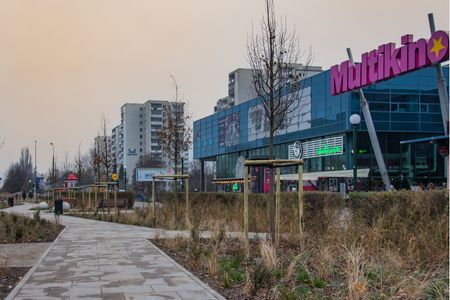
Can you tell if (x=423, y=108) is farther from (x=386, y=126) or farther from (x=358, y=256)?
(x=358, y=256)

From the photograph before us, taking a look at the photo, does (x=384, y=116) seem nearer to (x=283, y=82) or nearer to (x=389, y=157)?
(x=389, y=157)

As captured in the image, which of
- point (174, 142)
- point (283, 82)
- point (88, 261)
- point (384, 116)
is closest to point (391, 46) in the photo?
point (174, 142)

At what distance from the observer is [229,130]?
83.7 m

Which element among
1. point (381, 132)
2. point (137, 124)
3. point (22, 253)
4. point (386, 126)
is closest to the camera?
point (22, 253)

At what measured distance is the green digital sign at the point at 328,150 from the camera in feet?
181

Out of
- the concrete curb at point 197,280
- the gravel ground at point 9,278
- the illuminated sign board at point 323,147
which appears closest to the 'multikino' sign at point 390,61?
the illuminated sign board at point 323,147

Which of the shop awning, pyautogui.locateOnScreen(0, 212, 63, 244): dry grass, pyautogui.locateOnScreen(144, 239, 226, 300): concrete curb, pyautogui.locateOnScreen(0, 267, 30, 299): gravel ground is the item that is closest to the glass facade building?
the shop awning

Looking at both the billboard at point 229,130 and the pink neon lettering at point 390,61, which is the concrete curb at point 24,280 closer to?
the pink neon lettering at point 390,61

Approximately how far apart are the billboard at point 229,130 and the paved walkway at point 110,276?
6692cm

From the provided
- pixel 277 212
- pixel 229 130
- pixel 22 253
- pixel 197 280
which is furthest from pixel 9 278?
pixel 229 130

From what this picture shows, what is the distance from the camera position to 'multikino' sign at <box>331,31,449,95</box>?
2870 centimetres

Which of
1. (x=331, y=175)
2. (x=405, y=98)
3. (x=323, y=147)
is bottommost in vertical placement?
(x=331, y=175)

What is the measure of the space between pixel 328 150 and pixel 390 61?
2308 centimetres

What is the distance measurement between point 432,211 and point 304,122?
5163cm
